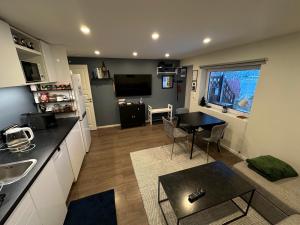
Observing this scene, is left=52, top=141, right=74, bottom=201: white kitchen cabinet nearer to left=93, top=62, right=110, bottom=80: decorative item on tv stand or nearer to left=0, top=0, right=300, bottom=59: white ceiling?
left=0, top=0, right=300, bottom=59: white ceiling

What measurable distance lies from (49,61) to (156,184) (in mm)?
2855

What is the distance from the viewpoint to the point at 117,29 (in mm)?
1687

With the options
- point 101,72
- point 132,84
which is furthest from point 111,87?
point 132,84

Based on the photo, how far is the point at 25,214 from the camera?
3.14ft

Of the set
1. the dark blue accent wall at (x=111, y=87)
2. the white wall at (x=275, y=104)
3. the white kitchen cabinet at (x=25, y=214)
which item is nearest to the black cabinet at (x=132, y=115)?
the dark blue accent wall at (x=111, y=87)

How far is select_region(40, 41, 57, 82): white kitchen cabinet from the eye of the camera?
2188mm

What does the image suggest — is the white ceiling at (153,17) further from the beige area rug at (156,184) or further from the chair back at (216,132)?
the beige area rug at (156,184)

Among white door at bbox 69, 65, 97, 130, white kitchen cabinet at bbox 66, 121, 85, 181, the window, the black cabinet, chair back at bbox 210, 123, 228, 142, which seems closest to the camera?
white kitchen cabinet at bbox 66, 121, 85, 181

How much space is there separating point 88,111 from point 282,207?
449 cm

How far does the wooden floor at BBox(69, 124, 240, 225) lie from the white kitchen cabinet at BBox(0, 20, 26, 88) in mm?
1725

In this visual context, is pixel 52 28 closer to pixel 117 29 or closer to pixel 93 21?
pixel 93 21

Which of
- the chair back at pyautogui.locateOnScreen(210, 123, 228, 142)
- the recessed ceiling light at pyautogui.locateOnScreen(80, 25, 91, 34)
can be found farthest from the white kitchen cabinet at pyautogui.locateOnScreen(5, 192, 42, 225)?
the chair back at pyautogui.locateOnScreen(210, 123, 228, 142)

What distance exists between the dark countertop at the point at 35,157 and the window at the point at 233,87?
3.44m

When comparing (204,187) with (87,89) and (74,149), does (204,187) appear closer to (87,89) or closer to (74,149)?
(74,149)
